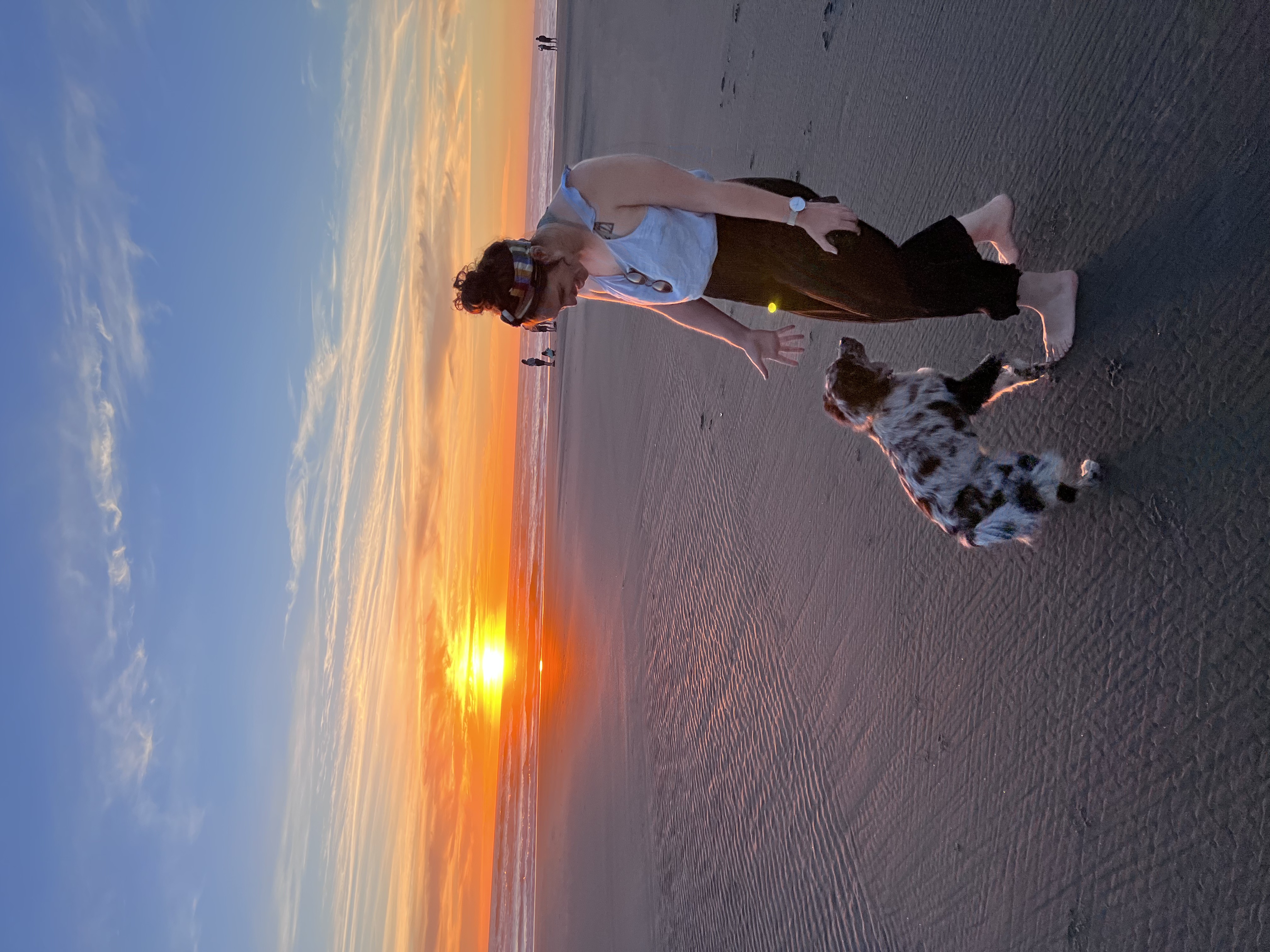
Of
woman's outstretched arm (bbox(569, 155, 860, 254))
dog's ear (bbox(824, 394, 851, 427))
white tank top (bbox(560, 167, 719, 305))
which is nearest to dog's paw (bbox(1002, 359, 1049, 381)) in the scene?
dog's ear (bbox(824, 394, 851, 427))

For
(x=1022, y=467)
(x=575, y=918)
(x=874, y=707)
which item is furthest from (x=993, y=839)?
(x=575, y=918)

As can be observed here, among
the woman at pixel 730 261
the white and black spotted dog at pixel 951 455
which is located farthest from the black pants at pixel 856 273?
the white and black spotted dog at pixel 951 455

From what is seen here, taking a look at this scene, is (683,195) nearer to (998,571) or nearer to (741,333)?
(741,333)

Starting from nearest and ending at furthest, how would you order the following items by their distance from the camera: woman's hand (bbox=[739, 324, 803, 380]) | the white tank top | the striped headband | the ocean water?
1. the striped headband
2. the white tank top
3. woman's hand (bbox=[739, 324, 803, 380])
4. the ocean water

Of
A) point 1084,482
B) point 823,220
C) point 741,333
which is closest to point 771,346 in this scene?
point 741,333

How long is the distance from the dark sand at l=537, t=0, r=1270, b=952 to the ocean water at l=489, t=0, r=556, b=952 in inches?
163

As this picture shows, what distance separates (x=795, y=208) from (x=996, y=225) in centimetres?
101

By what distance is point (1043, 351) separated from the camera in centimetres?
264

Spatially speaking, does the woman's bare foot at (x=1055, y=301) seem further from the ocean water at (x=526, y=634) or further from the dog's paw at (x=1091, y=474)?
the ocean water at (x=526, y=634)

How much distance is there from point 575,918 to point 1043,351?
20.0 feet

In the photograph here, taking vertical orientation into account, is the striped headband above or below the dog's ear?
above

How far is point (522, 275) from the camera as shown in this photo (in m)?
1.86

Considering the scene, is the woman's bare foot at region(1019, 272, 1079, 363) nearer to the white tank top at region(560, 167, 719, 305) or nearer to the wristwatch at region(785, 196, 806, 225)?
the wristwatch at region(785, 196, 806, 225)

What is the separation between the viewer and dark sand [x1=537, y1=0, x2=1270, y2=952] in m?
1.92
